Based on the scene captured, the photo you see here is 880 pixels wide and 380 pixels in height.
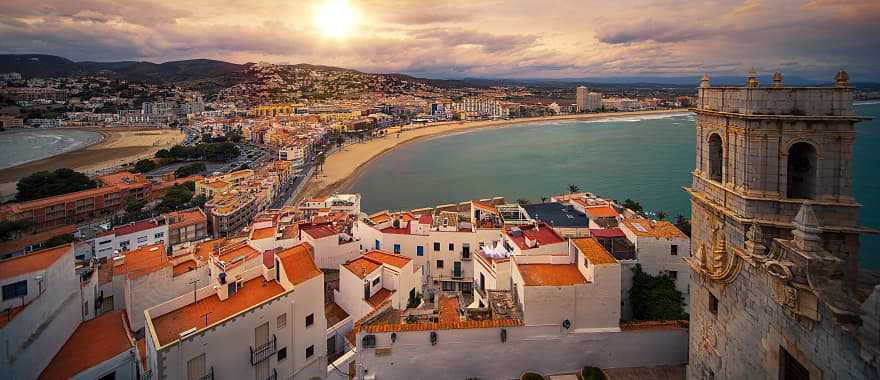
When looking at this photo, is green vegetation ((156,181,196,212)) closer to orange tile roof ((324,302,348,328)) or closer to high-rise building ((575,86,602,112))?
orange tile roof ((324,302,348,328))

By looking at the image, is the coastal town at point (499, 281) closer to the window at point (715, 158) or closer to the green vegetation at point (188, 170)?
the window at point (715, 158)

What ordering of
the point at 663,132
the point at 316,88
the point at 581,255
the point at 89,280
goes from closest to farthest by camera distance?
the point at 581,255
the point at 89,280
the point at 663,132
the point at 316,88

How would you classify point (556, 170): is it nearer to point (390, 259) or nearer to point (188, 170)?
point (188, 170)

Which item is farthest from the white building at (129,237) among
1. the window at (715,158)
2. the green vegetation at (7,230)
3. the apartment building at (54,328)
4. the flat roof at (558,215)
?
the window at (715,158)

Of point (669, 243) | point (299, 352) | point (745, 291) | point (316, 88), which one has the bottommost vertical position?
point (299, 352)

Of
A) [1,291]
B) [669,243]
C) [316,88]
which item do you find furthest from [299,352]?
[316,88]

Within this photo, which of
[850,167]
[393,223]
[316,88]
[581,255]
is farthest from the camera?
[316,88]

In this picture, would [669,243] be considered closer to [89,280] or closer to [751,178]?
[751,178]
